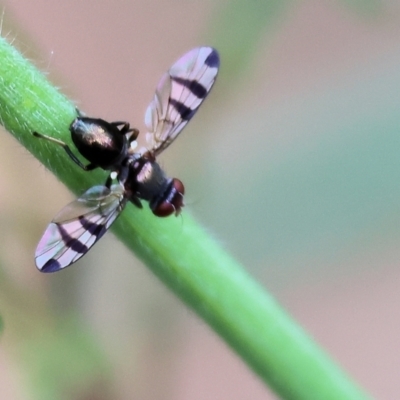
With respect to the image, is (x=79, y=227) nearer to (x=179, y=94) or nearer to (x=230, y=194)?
(x=179, y=94)

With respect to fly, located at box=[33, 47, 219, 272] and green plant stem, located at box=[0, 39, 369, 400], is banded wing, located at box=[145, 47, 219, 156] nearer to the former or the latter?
fly, located at box=[33, 47, 219, 272]

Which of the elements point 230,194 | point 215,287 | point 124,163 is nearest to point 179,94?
point 124,163

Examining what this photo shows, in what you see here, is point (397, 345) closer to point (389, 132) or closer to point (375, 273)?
point (375, 273)

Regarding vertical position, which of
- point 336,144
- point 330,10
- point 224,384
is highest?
point 330,10

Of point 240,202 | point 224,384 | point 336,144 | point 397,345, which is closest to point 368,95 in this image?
point 336,144

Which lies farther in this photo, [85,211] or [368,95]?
[368,95]

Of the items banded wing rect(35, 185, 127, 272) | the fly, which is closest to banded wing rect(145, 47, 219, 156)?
the fly

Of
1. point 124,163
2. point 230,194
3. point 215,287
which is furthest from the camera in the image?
point 230,194
